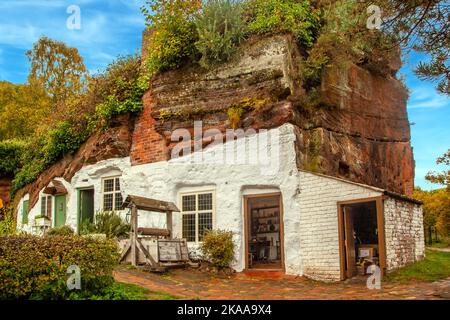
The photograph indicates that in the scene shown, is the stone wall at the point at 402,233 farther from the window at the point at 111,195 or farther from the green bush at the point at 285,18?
the window at the point at 111,195

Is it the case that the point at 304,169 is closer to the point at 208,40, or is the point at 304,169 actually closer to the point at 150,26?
the point at 208,40

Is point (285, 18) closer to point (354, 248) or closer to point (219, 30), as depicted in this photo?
point (219, 30)

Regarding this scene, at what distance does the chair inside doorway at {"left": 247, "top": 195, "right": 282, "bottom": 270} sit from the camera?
17234 millimetres

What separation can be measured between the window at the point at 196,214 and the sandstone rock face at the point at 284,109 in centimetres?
168

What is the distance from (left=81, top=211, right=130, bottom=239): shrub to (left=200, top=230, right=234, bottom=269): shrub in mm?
2995

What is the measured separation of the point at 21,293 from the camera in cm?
802

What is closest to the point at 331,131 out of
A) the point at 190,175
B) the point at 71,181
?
the point at 190,175

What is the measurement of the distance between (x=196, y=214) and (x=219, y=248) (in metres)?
1.61

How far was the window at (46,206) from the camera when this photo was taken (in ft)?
63.1

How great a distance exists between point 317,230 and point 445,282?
3131 mm

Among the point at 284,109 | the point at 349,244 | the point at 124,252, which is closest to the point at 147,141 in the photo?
the point at 124,252

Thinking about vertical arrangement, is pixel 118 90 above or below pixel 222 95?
above

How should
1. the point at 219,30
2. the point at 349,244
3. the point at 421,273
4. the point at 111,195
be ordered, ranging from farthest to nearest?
the point at 111,195
the point at 219,30
the point at 349,244
the point at 421,273

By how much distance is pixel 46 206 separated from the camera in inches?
762
